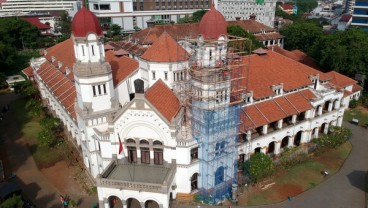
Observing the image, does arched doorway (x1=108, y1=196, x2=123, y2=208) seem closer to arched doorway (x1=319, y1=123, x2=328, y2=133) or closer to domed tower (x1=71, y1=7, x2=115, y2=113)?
domed tower (x1=71, y1=7, x2=115, y2=113)

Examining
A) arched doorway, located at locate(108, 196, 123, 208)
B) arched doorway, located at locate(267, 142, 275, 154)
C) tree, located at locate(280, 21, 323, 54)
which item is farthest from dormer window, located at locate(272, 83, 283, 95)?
tree, located at locate(280, 21, 323, 54)

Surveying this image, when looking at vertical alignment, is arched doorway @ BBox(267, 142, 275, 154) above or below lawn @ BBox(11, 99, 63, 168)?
above

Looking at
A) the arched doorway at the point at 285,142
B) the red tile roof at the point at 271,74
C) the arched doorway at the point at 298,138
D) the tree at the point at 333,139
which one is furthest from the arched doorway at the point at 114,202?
the tree at the point at 333,139

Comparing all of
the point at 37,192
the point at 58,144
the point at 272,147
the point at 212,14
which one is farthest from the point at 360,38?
the point at 37,192

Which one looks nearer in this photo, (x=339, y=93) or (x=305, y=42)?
(x=339, y=93)

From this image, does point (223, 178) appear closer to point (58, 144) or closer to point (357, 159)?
point (357, 159)

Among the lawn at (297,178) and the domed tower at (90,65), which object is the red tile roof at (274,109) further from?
the domed tower at (90,65)

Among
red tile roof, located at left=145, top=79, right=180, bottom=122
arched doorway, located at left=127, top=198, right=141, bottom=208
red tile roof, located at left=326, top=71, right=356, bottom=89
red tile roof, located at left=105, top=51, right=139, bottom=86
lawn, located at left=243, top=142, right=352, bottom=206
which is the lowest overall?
lawn, located at left=243, top=142, right=352, bottom=206

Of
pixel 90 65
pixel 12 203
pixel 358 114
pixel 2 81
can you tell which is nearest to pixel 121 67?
pixel 90 65
